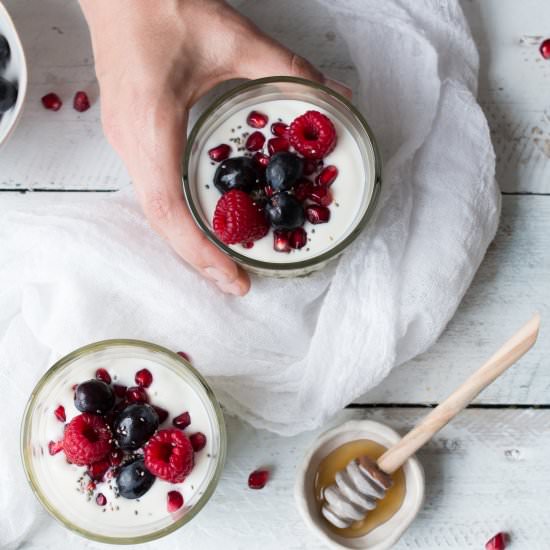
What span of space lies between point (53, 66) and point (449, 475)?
1.10 m

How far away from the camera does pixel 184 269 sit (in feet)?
5.30

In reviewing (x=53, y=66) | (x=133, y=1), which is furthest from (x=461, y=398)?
(x=53, y=66)

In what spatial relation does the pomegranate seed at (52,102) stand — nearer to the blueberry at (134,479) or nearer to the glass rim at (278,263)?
the glass rim at (278,263)

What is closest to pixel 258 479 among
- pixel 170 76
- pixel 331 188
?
pixel 331 188

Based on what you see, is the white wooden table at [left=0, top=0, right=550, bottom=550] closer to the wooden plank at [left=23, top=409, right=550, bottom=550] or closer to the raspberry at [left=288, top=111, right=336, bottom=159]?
the wooden plank at [left=23, top=409, right=550, bottom=550]

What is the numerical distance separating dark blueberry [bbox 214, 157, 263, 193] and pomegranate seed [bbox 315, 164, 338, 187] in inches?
3.8

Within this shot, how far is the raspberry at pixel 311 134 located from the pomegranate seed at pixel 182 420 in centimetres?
47

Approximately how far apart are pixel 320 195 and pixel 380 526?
652 millimetres

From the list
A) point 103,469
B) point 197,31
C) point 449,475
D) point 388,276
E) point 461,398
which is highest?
point 197,31

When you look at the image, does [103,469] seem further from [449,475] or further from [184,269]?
[449,475]

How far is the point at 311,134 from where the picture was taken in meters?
1.42

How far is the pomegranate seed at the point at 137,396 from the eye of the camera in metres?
1.49

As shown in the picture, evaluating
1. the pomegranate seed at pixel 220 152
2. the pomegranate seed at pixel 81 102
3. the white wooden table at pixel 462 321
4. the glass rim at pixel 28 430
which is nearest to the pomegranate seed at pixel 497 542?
the white wooden table at pixel 462 321

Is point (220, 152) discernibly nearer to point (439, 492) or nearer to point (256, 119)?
point (256, 119)
